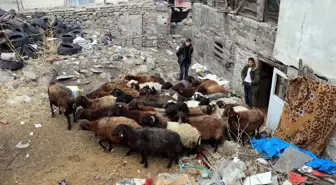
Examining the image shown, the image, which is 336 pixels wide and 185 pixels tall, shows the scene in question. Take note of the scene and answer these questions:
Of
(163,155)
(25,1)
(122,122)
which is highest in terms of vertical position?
(25,1)

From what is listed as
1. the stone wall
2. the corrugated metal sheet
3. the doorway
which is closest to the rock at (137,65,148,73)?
the stone wall

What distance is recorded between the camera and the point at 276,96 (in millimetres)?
8555

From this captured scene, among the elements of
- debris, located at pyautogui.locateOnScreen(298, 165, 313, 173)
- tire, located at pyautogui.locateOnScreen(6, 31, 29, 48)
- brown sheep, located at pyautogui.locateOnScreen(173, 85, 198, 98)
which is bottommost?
debris, located at pyautogui.locateOnScreen(298, 165, 313, 173)

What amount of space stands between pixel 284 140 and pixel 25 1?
14.6m

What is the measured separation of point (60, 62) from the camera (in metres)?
12.0

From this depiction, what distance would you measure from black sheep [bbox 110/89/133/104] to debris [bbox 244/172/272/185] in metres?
4.14

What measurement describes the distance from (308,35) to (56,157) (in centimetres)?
614

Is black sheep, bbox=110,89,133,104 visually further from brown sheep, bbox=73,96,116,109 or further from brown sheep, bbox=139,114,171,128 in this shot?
brown sheep, bbox=139,114,171,128

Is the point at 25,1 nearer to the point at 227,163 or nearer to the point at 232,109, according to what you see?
the point at 232,109

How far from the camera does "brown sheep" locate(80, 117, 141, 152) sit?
720 centimetres

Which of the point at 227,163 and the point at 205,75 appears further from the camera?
the point at 205,75

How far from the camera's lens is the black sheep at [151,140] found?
664 centimetres

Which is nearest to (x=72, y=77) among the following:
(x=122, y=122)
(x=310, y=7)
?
(x=122, y=122)

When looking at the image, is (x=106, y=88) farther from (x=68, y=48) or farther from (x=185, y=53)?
(x=68, y=48)
